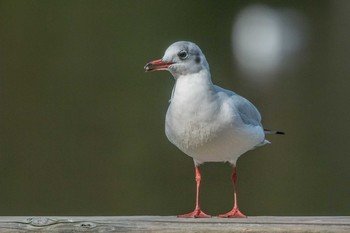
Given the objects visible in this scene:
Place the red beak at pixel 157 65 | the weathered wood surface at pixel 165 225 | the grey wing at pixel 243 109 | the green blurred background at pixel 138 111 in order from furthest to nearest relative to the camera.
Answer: the green blurred background at pixel 138 111
the grey wing at pixel 243 109
the red beak at pixel 157 65
the weathered wood surface at pixel 165 225

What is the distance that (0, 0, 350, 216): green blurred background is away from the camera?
172 inches

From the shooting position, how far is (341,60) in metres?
4.60

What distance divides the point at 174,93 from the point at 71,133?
77.9 inches

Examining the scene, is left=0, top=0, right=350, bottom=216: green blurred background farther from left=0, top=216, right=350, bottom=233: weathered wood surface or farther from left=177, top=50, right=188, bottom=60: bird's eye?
left=0, top=216, right=350, bottom=233: weathered wood surface

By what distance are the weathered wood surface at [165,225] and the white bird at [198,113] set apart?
156 millimetres

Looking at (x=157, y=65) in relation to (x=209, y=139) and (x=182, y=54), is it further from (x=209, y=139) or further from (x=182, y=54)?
(x=209, y=139)

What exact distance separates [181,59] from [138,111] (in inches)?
79.2

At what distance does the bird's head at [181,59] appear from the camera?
2469 millimetres

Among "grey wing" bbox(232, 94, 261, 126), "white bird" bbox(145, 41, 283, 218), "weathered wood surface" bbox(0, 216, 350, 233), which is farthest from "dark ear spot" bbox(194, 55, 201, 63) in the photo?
"weathered wood surface" bbox(0, 216, 350, 233)

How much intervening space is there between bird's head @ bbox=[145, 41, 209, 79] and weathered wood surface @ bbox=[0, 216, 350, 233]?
0.34 metres

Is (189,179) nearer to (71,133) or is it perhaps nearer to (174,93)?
(71,133)

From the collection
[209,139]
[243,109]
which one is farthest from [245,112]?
[209,139]

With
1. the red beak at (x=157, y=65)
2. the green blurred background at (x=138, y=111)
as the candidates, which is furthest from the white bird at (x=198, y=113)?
the green blurred background at (x=138, y=111)

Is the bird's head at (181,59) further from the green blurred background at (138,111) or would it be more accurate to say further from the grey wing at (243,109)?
the green blurred background at (138,111)
